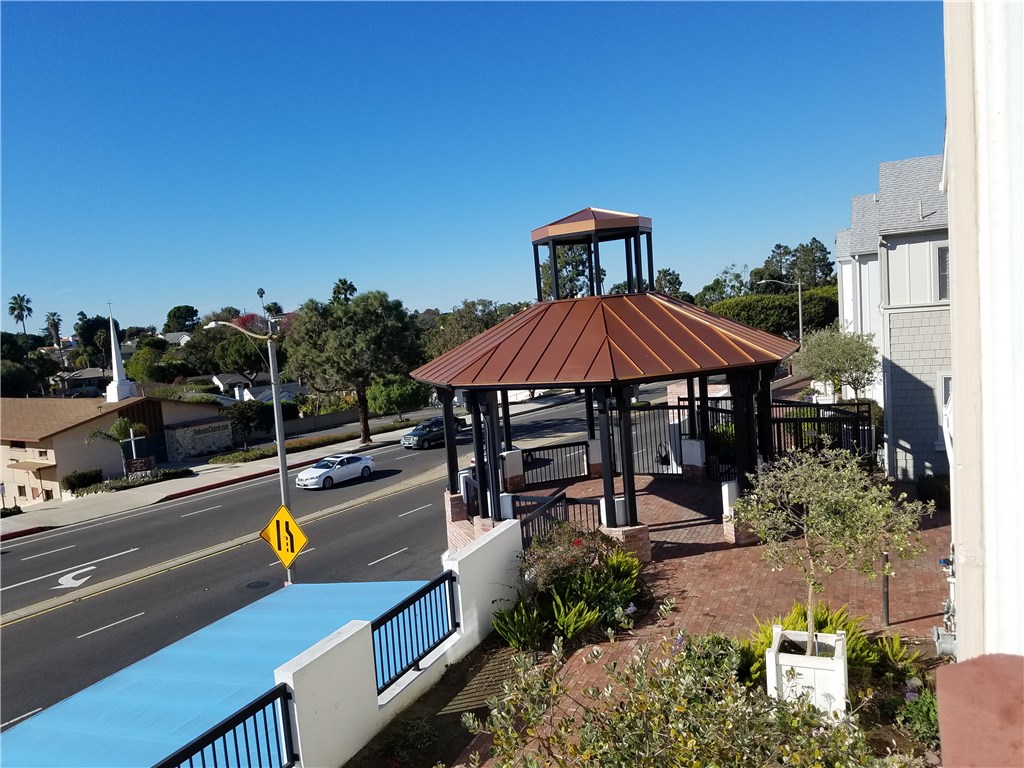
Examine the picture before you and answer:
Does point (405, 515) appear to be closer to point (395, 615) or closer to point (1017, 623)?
point (395, 615)

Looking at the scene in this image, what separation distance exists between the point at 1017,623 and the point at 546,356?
11.2 metres

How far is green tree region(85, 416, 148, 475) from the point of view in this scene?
35.6 meters

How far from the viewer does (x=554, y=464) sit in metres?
19.1

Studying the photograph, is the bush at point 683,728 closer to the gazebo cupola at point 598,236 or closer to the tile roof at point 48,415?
the gazebo cupola at point 598,236

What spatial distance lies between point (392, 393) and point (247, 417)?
9.24 m

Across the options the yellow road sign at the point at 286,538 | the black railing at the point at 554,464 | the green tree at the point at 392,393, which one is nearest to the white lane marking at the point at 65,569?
the yellow road sign at the point at 286,538

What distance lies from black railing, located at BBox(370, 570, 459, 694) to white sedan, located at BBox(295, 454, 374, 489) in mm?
20281

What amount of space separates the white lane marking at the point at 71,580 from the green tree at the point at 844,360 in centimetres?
2469

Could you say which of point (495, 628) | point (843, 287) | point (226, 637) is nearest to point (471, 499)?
point (495, 628)

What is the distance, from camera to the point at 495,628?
32.6 ft

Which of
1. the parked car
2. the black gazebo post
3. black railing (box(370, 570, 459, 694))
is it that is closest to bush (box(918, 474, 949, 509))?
the black gazebo post

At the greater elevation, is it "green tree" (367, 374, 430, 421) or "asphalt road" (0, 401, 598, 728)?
"green tree" (367, 374, 430, 421)

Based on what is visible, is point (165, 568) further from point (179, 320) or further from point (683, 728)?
point (179, 320)

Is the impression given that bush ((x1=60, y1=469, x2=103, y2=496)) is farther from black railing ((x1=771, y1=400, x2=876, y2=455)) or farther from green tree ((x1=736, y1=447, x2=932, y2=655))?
green tree ((x1=736, y1=447, x2=932, y2=655))
